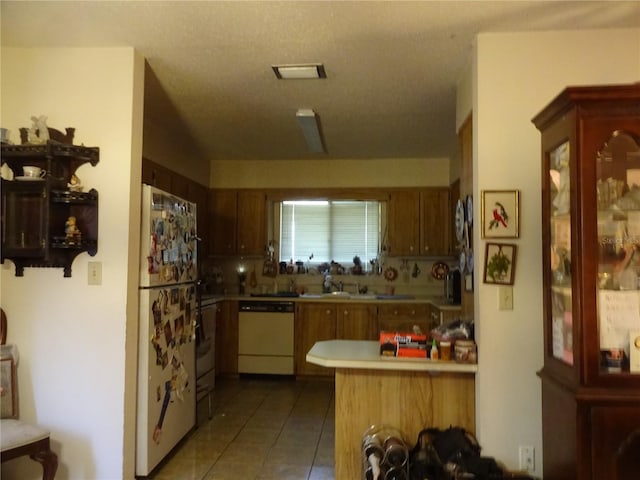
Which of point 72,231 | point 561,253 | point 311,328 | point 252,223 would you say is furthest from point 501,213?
point 252,223

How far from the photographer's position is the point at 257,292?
570 cm

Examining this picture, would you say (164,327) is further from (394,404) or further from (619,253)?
(619,253)

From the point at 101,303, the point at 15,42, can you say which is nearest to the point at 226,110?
the point at 15,42

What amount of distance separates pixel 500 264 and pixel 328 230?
3.48 meters

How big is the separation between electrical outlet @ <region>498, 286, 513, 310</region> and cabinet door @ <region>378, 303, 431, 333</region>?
2.57m

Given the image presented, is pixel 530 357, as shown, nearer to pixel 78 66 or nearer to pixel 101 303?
pixel 101 303

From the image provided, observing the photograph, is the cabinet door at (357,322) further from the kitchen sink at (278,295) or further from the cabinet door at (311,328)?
the kitchen sink at (278,295)

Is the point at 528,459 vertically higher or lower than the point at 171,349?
lower

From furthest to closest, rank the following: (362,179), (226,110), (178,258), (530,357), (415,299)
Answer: (362,179) → (415,299) → (226,110) → (178,258) → (530,357)

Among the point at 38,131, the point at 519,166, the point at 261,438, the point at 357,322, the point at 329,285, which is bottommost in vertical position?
the point at 261,438

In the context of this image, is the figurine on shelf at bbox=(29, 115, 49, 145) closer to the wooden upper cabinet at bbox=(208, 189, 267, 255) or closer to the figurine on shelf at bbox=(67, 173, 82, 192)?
the figurine on shelf at bbox=(67, 173, 82, 192)

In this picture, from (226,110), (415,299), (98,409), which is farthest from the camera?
(415,299)

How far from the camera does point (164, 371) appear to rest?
2932mm

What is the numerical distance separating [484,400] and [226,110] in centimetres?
281
